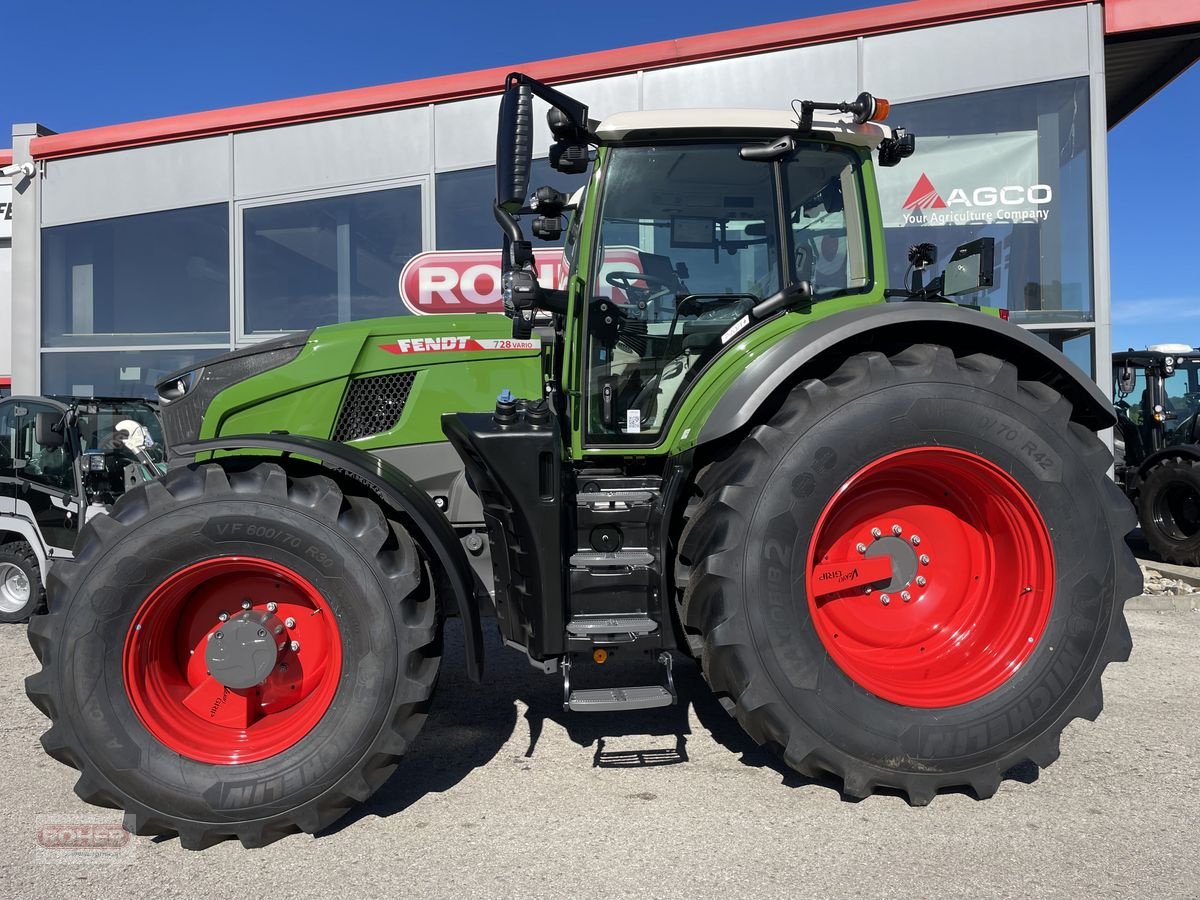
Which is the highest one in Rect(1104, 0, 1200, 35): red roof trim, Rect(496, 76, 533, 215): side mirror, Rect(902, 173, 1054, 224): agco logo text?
Rect(1104, 0, 1200, 35): red roof trim

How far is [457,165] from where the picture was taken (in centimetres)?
890

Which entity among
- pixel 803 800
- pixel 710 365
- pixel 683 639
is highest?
pixel 710 365

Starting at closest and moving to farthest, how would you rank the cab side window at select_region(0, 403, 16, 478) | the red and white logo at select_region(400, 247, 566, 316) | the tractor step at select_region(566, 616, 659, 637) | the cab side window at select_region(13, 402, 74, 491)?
the tractor step at select_region(566, 616, 659, 637) < the cab side window at select_region(13, 402, 74, 491) < the cab side window at select_region(0, 403, 16, 478) < the red and white logo at select_region(400, 247, 566, 316)

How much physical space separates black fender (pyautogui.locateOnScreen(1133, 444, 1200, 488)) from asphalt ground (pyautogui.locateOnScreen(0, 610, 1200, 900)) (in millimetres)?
5252

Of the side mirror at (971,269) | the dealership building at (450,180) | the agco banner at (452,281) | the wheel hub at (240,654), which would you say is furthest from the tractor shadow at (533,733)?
the dealership building at (450,180)

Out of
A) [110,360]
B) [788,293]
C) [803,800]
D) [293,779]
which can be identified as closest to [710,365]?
[788,293]

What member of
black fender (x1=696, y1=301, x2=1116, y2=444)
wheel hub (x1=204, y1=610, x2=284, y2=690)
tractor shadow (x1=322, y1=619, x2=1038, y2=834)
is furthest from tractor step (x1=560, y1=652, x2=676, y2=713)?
wheel hub (x1=204, y1=610, x2=284, y2=690)

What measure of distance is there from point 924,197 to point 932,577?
250 inches

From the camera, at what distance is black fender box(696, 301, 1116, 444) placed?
8.55 ft

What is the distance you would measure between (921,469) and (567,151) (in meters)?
1.69

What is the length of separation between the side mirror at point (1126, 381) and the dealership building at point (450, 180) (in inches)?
37.0

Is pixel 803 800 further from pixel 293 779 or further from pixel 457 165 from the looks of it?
pixel 457 165

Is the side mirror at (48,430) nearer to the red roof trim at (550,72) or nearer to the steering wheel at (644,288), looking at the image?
the red roof trim at (550,72)

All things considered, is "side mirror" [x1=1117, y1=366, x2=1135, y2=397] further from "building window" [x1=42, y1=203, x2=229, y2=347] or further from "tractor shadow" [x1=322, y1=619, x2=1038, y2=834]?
"building window" [x1=42, y1=203, x2=229, y2=347]
